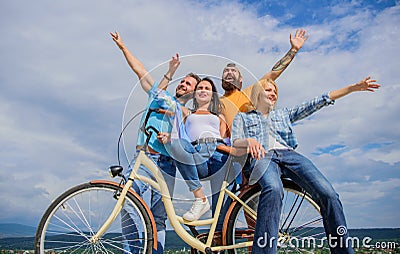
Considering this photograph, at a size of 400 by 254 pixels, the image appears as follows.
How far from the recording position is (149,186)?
3953 millimetres

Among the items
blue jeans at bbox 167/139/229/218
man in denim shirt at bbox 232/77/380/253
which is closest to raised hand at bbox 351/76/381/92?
man in denim shirt at bbox 232/77/380/253

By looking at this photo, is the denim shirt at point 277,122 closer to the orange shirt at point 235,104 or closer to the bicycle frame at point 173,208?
the orange shirt at point 235,104

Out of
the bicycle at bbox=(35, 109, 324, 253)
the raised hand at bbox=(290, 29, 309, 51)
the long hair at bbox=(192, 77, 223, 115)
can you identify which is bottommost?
the bicycle at bbox=(35, 109, 324, 253)

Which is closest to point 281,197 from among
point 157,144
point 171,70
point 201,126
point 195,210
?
point 195,210

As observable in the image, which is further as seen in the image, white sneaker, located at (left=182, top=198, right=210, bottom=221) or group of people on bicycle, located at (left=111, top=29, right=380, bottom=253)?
white sneaker, located at (left=182, top=198, right=210, bottom=221)

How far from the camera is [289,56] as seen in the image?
15.6 feet

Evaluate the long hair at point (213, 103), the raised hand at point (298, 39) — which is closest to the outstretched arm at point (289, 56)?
the raised hand at point (298, 39)

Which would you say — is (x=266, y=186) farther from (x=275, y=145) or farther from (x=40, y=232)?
(x=40, y=232)

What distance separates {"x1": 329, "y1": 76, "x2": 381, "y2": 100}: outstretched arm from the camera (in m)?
3.95

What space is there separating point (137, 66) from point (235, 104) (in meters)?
1.00

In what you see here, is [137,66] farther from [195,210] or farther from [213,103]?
[195,210]

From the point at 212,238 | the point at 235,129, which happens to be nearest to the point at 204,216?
the point at 212,238

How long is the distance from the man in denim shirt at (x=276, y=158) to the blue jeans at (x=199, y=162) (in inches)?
8.8

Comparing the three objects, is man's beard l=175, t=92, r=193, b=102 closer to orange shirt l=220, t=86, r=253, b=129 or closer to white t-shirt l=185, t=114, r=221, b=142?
white t-shirt l=185, t=114, r=221, b=142
